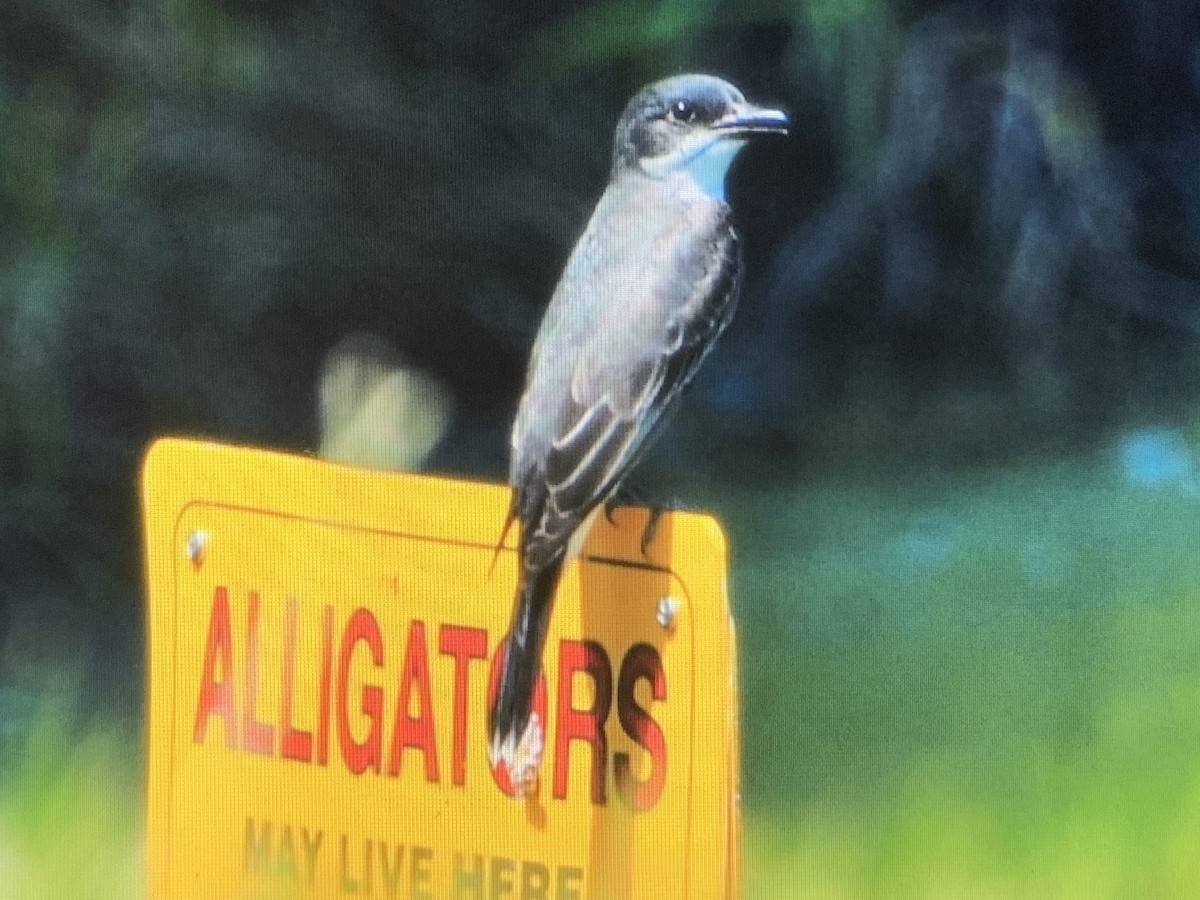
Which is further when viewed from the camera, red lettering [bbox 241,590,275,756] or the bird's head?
red lettering [bbox 241,590,275,756]

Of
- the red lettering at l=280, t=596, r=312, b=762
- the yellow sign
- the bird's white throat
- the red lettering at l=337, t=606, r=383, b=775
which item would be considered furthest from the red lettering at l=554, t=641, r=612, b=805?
the bird's white throat

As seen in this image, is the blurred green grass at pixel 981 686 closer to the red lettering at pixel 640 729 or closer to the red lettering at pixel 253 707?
the red lettering at pixel 640 729

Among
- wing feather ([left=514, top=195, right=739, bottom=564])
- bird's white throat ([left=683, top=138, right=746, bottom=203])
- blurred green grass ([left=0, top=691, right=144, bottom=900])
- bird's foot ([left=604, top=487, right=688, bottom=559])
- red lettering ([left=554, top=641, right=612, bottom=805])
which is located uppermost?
bird's white throat ([left=683, top=138, right=746, bottom=203])

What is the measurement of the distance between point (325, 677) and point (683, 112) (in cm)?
99

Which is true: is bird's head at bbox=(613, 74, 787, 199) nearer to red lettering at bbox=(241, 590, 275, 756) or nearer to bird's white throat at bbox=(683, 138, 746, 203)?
bird's white throat at bbox=(683, 138, 746, 203)

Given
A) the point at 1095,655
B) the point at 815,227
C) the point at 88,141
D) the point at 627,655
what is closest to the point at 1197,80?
the point at 815,227

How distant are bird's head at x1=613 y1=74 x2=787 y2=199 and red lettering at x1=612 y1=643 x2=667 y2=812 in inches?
26.5

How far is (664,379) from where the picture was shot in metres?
2.27

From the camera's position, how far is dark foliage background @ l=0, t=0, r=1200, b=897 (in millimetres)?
2162

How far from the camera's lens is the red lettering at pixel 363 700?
2.38 metres

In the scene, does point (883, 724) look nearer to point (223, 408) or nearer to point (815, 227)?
point (815, 227)

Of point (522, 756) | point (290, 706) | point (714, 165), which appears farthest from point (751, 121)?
point (290, 706)

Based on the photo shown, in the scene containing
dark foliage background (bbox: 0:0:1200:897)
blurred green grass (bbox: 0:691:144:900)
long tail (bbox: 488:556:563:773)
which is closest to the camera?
dark foliage background (bbox: 0:0:1200:897)

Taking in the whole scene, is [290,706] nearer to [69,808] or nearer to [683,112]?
[69,808]
